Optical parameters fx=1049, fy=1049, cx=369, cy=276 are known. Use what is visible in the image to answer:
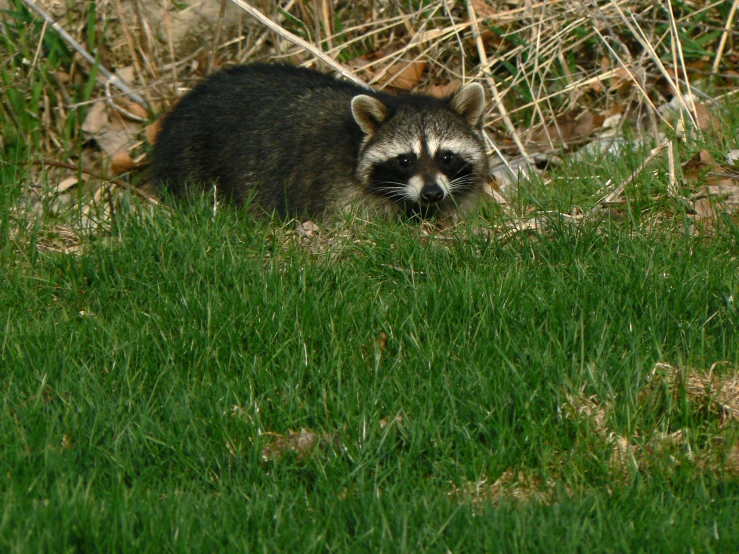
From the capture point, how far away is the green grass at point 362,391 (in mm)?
2736

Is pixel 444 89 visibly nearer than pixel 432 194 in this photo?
No

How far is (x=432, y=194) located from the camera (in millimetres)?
5328

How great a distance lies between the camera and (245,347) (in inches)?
149

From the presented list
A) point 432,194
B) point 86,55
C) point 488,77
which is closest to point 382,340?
point 432,194

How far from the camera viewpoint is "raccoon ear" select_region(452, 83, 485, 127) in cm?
573

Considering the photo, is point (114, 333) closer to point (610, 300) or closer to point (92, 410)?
point (92, 410)

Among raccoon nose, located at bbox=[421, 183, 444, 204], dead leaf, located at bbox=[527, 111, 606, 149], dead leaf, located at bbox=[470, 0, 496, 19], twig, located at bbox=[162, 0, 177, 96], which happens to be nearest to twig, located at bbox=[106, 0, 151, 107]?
twig, located at bbox=[162, 0, 177, 96]

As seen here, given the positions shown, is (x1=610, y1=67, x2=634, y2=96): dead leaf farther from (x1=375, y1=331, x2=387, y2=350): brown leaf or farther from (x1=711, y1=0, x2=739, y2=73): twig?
(x1=375, y1=331, x2=387, y2=350): brown leaf

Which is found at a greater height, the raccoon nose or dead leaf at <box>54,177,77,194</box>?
the raccoon nose

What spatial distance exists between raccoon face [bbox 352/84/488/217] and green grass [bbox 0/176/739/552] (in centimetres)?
109

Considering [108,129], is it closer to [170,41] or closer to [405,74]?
[170,41]

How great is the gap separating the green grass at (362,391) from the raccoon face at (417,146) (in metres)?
1.09

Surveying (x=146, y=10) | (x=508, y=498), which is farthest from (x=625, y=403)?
(x=146, y=10)

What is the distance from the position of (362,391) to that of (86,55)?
4.33 meters
